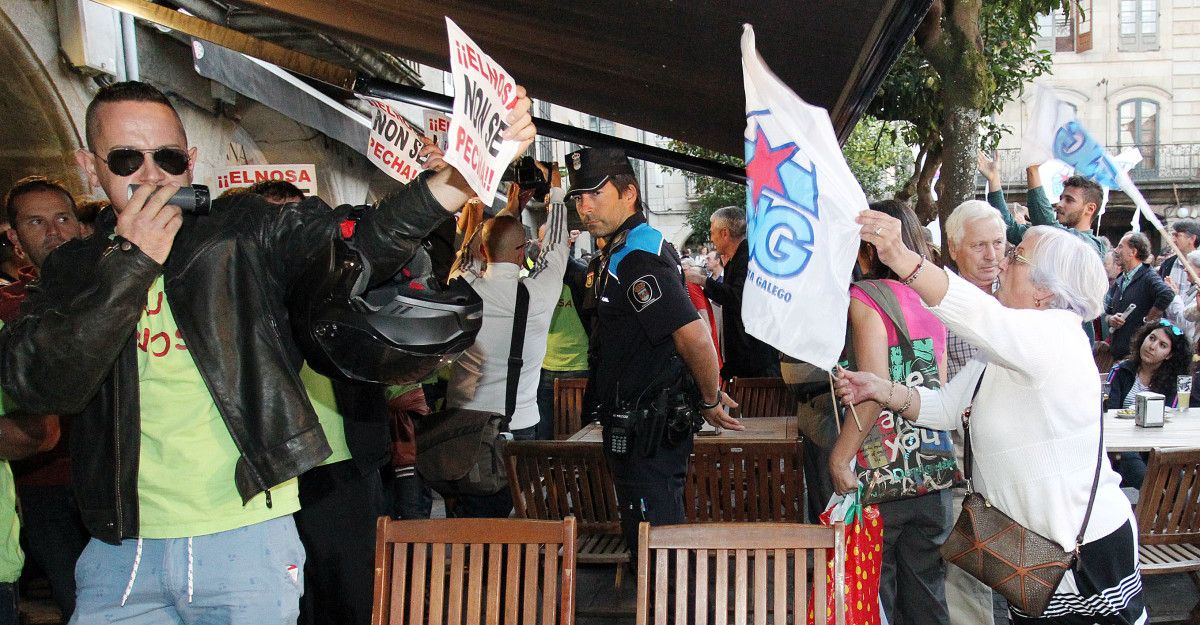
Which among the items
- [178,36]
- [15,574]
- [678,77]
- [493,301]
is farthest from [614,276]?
[178,36]

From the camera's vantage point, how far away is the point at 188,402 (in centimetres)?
209

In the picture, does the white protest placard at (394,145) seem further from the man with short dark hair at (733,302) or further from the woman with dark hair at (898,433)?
the man with short dark hair at (733,302)

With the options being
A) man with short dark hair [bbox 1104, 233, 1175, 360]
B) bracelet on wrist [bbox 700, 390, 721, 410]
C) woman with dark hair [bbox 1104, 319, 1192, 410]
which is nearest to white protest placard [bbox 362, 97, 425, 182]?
bracelet on wrist [bbox 700, 390, 721, 410]

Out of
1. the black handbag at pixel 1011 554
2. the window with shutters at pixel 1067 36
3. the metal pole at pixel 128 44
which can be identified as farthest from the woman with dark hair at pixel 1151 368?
the window with shutters at pixel 1067 36

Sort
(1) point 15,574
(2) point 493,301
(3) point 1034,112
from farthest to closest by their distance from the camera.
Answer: (3) point 1034,112, (2) point 493,301, (1) point 15,574

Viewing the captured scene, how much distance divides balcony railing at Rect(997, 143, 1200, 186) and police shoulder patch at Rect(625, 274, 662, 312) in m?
35.5

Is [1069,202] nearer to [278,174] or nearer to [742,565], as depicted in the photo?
[742,565]

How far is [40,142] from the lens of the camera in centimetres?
633

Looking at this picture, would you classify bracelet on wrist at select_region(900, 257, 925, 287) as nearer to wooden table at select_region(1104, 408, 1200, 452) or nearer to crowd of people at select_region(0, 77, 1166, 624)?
crowd of people at select_region(0, 77, 1166, 624)

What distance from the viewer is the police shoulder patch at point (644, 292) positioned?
11.9 feet

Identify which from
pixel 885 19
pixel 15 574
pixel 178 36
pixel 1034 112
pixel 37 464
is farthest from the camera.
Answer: pixel 178 36

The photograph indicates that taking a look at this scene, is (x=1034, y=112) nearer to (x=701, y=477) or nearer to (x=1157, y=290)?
(x=701, y=477)

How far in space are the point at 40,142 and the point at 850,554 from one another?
5.77 meters

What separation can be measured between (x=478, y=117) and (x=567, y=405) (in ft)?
17.8
